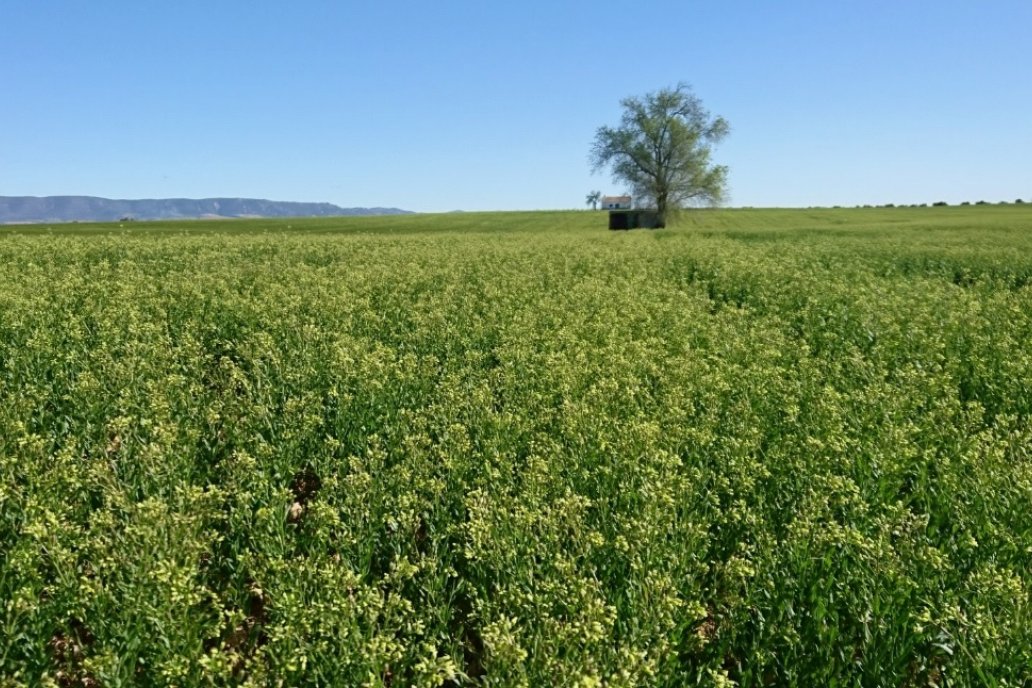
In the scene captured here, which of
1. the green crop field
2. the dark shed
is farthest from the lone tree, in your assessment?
the green crop field

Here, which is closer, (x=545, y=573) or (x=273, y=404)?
(x=545, y=573)

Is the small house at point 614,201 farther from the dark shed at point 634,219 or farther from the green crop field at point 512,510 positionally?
the green crop field at point 512,510

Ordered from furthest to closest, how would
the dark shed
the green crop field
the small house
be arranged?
the small house < the dark shed < the green crop field

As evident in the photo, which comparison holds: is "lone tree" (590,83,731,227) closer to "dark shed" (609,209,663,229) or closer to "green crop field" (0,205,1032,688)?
"dark shed" (609,209,663,229)

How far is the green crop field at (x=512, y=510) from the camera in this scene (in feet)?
10.8

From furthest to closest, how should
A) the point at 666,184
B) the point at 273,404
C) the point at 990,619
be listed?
the point at 666,184, the point at 273,404, the point at 990,619

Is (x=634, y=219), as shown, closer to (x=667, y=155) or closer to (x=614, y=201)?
(x=667, y=155)

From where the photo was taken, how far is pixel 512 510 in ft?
15.2

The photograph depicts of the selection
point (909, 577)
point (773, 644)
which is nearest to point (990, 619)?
point (909, 577)

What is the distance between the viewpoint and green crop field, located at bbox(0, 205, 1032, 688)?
3285 millimetres

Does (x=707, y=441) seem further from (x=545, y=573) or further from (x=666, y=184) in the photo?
(x=666, y=184)

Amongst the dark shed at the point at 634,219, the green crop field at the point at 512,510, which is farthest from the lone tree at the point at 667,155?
the green crop field at the point at 512,510

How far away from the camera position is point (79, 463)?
5.34 metres

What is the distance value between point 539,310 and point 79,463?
26.9 ft
